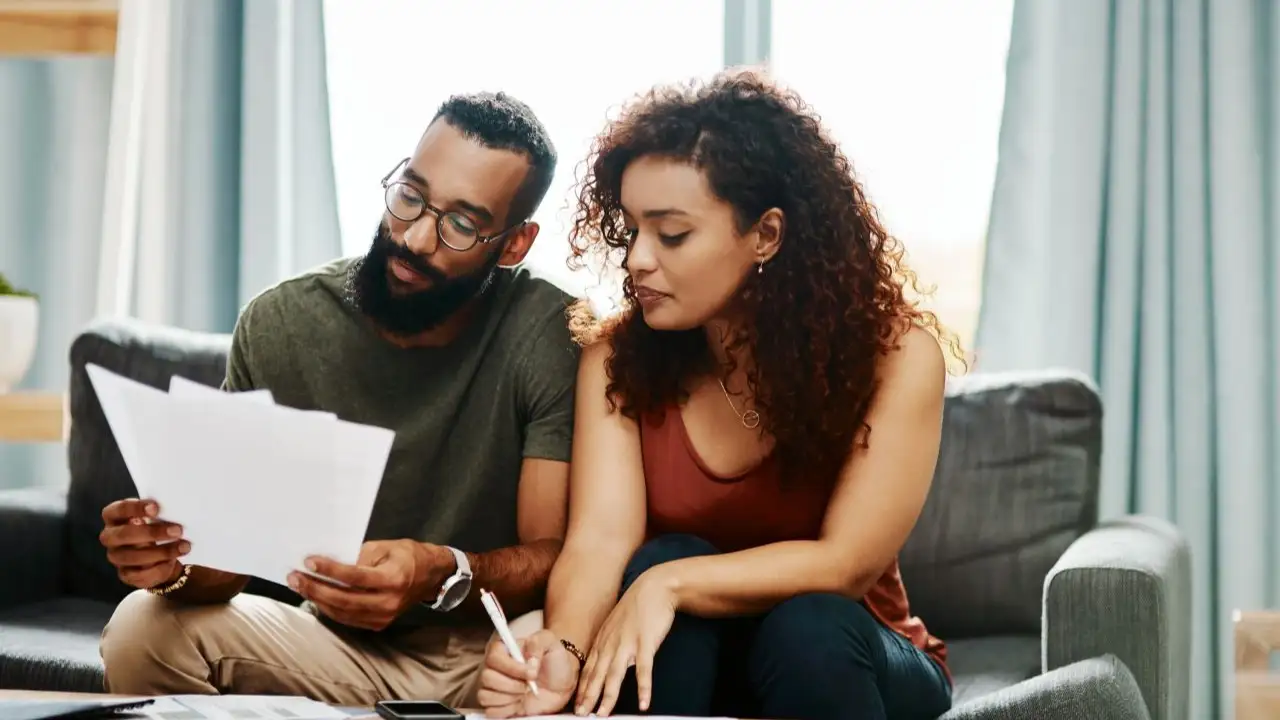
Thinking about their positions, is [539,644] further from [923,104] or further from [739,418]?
[923,104]

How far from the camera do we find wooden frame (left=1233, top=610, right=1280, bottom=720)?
2.38 metres

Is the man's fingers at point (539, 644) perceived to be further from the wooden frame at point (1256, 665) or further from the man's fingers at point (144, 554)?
the wooden frame at point (1256, 665)

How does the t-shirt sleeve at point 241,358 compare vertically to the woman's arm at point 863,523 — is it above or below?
above

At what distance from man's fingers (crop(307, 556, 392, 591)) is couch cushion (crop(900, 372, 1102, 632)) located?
3.22 feet

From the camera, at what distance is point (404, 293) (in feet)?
5.54

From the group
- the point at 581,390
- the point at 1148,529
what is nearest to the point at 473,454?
the point at 581,390

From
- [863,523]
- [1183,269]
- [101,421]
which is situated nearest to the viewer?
[863,523]

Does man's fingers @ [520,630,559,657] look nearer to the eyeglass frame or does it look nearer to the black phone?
the black phone

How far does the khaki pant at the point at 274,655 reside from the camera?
1516 millimetres

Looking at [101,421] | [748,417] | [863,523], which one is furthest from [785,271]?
[101,421]

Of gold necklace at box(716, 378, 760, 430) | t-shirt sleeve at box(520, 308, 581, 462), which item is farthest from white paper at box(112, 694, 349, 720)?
gold necklace at box(716, 378, 760, 430)

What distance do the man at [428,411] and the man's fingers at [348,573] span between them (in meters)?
0.06

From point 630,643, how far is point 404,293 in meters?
0.58

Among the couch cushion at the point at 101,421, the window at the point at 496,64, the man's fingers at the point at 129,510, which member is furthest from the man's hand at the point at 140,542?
the window at the point at 496,64
